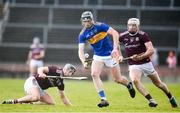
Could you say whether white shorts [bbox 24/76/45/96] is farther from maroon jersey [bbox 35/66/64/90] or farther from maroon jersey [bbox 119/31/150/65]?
maroon jersey [bbox 119/31/150/65]

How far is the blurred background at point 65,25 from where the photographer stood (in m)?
46.7

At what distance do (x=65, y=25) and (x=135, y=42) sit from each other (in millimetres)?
27950

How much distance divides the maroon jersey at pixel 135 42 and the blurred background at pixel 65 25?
82.5 ft

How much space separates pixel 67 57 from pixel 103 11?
407 centimetres

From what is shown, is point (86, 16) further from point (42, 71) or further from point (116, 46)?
point (42, 71)

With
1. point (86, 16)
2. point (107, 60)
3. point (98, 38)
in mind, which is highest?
point (86, 16)

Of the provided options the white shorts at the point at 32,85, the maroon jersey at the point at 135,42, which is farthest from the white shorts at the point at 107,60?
the white shorts at the point at 32,85

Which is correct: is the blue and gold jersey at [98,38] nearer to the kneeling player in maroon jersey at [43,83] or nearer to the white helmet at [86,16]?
the white helmet at [86,16]

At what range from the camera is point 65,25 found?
157 feet

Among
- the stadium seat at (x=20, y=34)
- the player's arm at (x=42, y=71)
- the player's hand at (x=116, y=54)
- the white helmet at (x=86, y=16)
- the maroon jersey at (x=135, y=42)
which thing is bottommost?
the player's arm at (x=42, y=71)

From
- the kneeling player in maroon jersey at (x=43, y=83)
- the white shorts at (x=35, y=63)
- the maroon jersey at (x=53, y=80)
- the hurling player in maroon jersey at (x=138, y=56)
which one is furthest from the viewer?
the white shorts at (x=35, y=63)

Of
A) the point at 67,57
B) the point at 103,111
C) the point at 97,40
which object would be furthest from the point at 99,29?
the point at 67,57

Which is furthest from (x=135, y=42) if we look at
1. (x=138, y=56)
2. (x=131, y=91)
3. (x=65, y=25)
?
(x=65, y=25)

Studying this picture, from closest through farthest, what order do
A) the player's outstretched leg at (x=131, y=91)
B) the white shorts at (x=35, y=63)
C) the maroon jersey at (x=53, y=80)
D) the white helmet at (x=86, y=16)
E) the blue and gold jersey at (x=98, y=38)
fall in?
the white helmet at (x=86, y=16) → the blue and gold jersey at (x=98, y=38) → the maroon jersey at (x=53, y=80) → the player's outstretched leg at (x=131, y=91) → the white shorts at (x=35, y=63)
